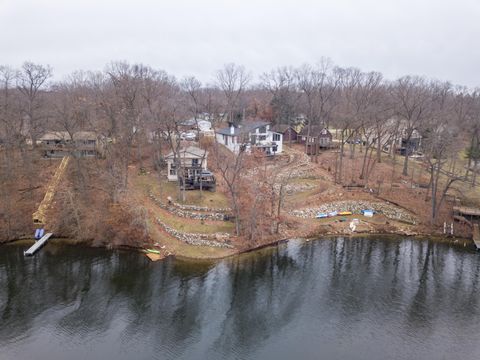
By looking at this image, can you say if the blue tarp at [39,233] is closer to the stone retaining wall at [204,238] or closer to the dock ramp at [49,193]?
the dock ramp at [49,193]

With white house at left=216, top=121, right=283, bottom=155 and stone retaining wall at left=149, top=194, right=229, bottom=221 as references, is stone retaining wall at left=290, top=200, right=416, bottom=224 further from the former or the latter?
white house at left=216, top=121, right=283, bottom=155

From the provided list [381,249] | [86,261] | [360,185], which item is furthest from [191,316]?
[360,185]

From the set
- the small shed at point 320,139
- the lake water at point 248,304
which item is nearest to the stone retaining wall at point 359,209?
the lake water at point 248,304

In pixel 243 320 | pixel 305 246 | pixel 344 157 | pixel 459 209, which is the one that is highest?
pixel 344 157

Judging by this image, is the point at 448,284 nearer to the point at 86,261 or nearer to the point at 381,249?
the point at 381,249

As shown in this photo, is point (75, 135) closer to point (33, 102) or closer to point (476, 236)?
point (33, 102)
